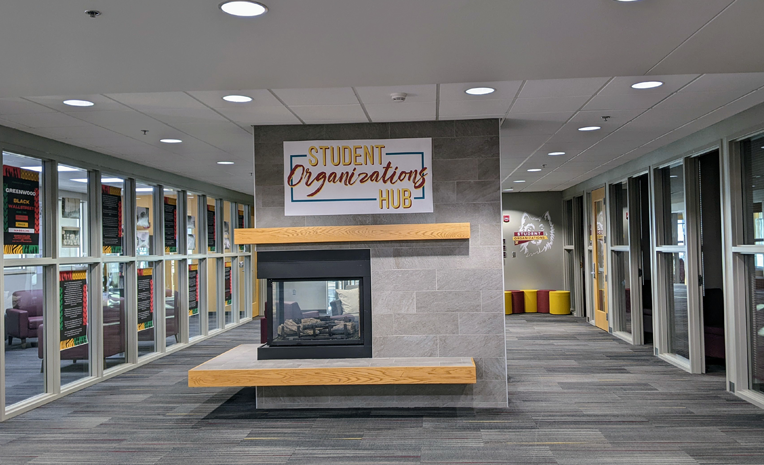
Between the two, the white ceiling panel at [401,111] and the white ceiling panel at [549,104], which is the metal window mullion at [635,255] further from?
the white ceiling panel at [401,111]

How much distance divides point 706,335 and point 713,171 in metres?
1.79

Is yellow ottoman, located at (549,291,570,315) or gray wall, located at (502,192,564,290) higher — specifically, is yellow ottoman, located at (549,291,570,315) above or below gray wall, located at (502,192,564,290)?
below

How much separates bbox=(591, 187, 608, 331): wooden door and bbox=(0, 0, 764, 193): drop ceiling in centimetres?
471

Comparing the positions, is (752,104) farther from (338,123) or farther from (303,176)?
(303,176)

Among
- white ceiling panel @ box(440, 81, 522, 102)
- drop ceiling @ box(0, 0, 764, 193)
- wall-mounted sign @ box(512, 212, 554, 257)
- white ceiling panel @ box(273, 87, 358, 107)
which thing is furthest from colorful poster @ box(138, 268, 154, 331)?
wall-mounted sign @ box(512, 212, 554, 257)

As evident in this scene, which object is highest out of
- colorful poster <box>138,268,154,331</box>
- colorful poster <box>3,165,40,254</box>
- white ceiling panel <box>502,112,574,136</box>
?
white ceiling panel <box>502,112,574,136</box>

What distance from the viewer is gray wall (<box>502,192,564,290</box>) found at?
1340 cm

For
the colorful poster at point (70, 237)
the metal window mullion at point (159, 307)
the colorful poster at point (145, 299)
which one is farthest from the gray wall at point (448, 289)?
the metal window mullion at point (159, 307)

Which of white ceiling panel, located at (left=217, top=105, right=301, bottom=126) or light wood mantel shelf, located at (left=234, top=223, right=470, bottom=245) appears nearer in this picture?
white ceiling panel, located at (left=217, top=105, right=301, bottom=126)

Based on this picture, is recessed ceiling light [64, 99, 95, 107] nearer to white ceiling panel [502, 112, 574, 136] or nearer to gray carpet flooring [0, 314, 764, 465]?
gray carpet flooring [0, 314, 764, 465]

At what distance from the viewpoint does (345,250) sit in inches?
212

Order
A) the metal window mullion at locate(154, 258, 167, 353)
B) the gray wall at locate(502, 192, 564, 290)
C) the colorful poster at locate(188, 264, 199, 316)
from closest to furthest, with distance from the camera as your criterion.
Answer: the metal window mullion at locate(154, 258, 167, 353), the colorful poster at locate(188, 264, 199, 316), the gray wall at locate(502, 192, 564, 290)

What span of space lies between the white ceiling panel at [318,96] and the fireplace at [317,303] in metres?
1.34

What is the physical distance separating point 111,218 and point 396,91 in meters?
4.44
